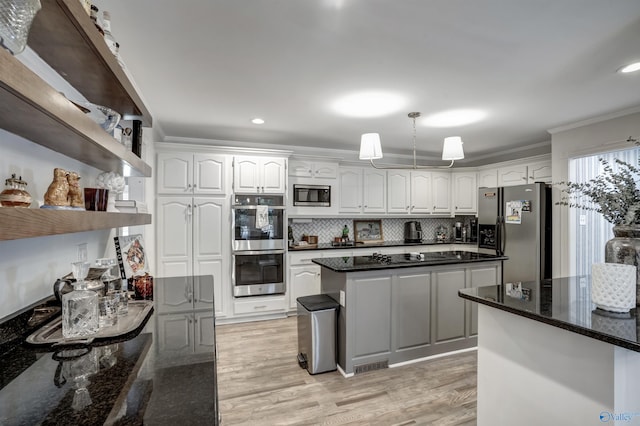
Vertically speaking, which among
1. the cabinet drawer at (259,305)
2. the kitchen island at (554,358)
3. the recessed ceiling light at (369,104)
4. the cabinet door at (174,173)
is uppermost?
the recessed ceiling light at (369,104)

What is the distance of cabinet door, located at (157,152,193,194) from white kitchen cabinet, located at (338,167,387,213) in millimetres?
2235

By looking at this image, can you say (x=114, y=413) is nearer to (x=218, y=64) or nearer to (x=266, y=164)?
(x=218, y=64)

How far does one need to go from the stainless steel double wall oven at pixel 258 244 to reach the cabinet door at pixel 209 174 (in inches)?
11.3

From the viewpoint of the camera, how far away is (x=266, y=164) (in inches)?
166

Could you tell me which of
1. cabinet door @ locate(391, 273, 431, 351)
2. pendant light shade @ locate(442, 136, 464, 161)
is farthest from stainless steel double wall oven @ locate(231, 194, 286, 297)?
pendant light shade @ locate(442, 136, 464, 161)

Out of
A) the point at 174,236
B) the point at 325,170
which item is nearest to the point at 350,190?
the point at 325,170

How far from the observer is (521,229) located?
4.14 metres

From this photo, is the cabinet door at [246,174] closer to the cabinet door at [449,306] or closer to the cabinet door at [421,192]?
the cabinet door at [449,306]

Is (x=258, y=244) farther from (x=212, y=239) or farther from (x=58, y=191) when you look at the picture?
(x=58, y=191)

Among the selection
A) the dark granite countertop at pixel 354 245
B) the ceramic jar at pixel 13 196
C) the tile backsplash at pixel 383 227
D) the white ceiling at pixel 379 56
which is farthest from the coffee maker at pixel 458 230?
the ceramic jar at pixel 13 196

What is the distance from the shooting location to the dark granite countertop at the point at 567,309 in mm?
1138

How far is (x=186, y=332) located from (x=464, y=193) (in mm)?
5380

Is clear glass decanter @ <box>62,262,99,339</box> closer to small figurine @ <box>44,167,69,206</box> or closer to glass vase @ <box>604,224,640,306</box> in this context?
small figurine @ <box>44,167,69,206</box>

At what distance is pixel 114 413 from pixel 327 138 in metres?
4.05
